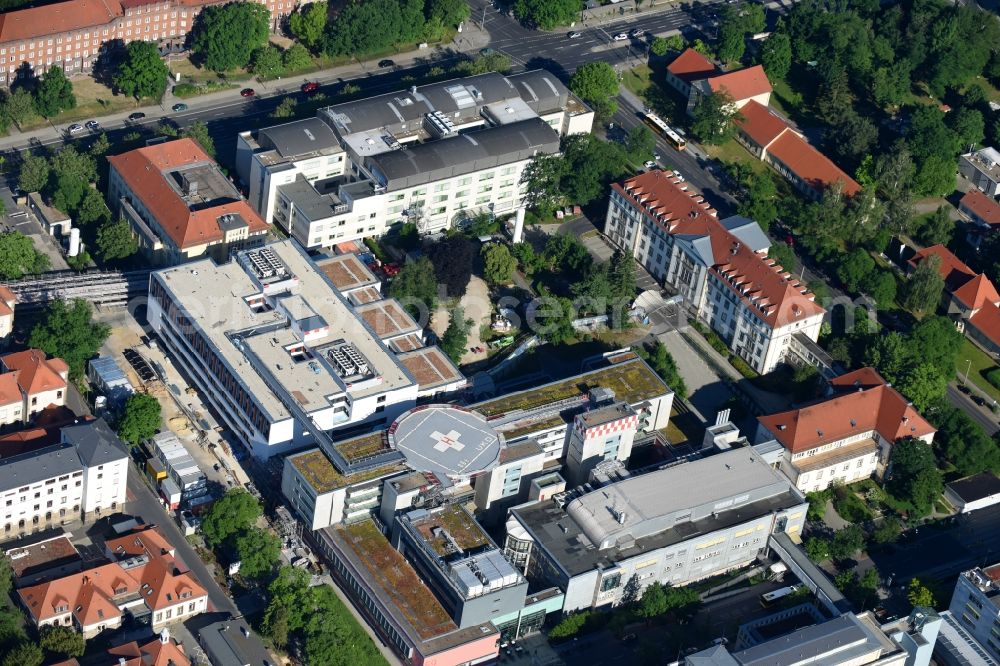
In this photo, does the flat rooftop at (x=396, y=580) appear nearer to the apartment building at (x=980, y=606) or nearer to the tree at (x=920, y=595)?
the tree at (x=920, y=595)

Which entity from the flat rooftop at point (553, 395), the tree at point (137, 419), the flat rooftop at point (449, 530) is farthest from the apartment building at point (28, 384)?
the flat rooftop at point (553, 395)

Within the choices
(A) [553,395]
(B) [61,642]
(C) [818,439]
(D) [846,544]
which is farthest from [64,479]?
(D) [846,544]

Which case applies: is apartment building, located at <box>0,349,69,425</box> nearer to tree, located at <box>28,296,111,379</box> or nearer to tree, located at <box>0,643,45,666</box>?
tree, located at <box>28,296,111,379</box>

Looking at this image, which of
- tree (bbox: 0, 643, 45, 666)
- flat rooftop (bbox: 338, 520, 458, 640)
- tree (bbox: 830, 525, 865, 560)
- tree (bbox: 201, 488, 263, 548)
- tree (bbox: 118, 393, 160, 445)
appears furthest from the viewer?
tree (bbox: 118, 393, 160, 445)

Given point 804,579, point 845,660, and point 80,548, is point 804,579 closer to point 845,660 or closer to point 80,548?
point 845,660

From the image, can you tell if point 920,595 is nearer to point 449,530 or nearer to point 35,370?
point 449,530

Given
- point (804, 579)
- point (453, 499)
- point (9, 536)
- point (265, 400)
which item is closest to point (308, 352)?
point (265, 400)

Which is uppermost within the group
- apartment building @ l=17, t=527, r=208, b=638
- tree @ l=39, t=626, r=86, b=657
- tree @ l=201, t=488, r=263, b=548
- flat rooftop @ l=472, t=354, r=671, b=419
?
flat rooftop @ l=472, t=354, r=671, b=419

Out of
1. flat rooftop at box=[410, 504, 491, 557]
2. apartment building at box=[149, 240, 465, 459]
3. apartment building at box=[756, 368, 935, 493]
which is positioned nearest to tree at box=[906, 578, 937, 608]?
apartment building at box=[756, 368, 935, 493]
